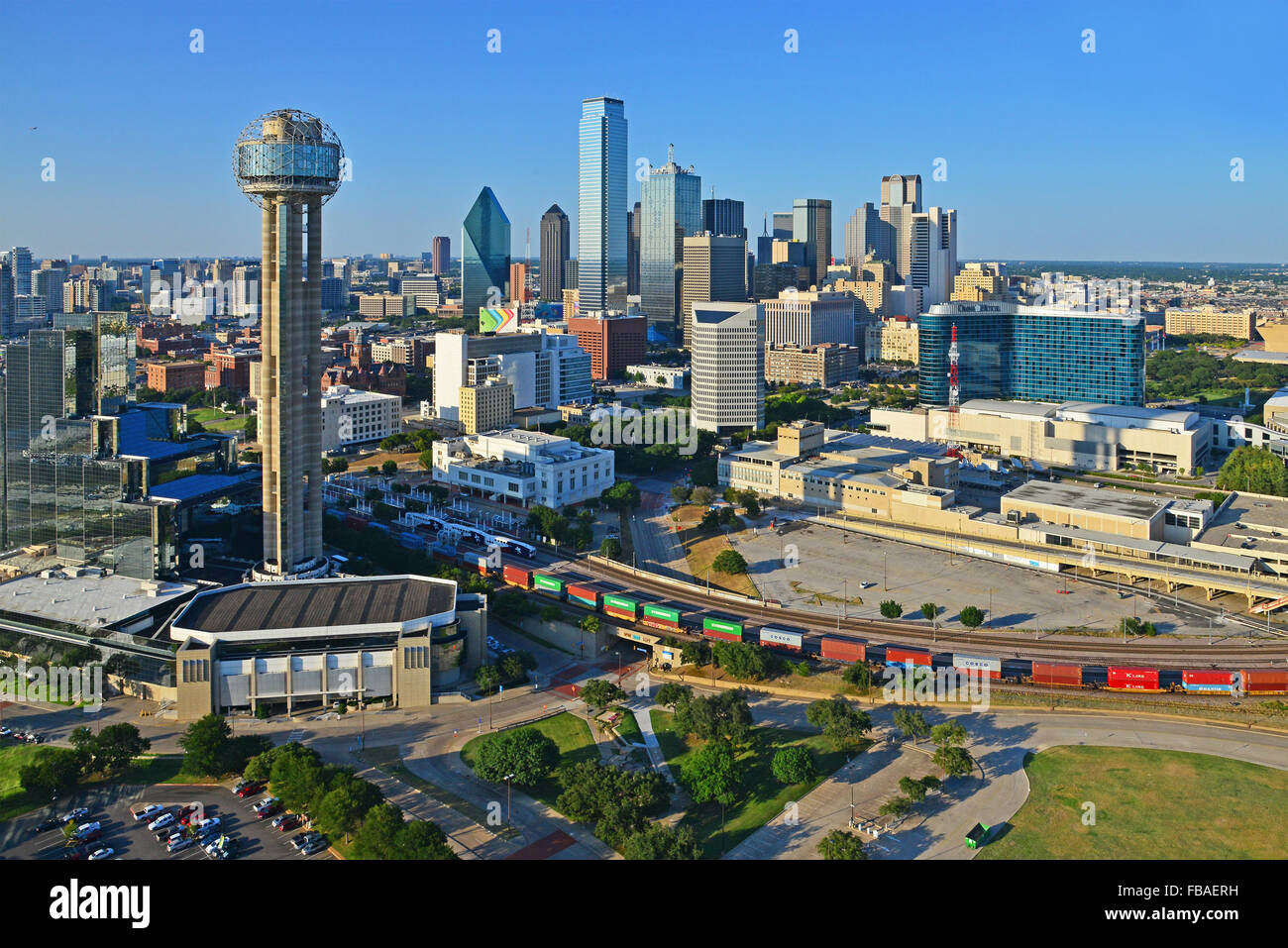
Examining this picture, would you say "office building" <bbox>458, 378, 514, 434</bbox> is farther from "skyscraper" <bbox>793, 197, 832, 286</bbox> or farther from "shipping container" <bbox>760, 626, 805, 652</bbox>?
"skyscraper" <bbox>793, 197, 832, 286</bbox>

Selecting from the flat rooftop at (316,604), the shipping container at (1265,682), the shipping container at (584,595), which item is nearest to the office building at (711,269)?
the shipping container at (584,595)

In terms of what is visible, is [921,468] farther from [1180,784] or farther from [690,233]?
[690,233]

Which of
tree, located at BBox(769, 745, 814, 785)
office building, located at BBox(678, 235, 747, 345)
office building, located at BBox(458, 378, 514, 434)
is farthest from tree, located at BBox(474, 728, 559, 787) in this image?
office building, located at BBox(678, 235, 747, 345)

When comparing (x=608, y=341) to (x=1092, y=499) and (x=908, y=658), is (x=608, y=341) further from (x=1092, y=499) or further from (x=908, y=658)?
(x=908, y=658)

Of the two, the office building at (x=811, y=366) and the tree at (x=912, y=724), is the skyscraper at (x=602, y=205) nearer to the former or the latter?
the office building at (x=811, y=366)

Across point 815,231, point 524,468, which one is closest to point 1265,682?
point 524,468
